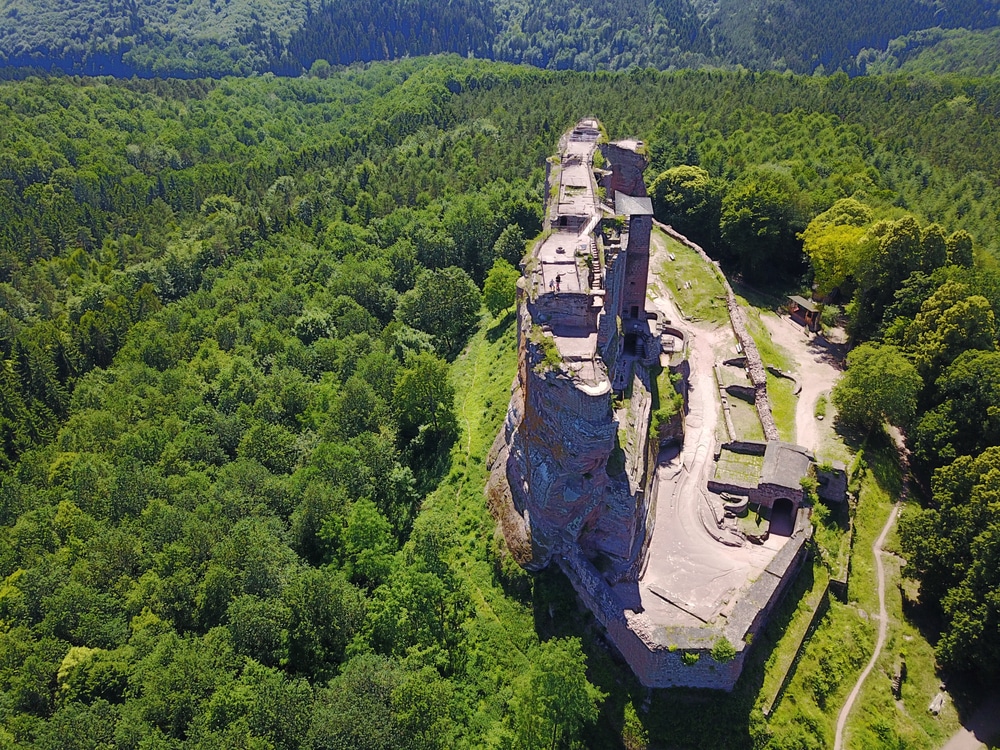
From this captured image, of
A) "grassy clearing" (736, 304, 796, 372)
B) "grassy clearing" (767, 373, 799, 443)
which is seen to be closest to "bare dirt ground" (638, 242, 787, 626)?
"grassy clearing" (767, 373, 799, 443)

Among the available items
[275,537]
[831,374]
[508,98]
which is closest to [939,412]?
[831,374]

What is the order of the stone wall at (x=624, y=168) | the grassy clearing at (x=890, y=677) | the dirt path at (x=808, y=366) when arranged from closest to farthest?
the grassy clearing at (x=890, y=677)
the dirt path at (x=808, y=366)
the stone wall at (x=624, y=168)

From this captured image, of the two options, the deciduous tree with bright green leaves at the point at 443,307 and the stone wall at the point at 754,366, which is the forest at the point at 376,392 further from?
the stone wall at the point at 754,366

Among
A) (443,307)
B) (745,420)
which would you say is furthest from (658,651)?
(443,307)

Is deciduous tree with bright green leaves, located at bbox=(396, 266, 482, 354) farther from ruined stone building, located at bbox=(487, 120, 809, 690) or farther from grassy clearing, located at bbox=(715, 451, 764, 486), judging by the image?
grassy clearing, located at bbox=(715, 451, 764, 486)

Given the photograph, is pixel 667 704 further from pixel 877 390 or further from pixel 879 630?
pixel 877 390

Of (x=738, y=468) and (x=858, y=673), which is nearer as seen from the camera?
(x=858, y=673)

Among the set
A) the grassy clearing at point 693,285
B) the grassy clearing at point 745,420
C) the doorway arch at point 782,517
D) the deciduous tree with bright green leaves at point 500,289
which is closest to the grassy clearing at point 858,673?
the doorway arch at point 782,517
